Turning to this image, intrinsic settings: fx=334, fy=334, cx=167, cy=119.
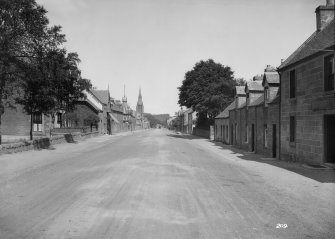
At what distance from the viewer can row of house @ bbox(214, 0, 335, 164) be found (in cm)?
1598

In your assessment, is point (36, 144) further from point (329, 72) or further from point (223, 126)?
point (223, 126)

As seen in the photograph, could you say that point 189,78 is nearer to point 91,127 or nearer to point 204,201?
point 91,127

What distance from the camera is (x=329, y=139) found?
15.9 meters

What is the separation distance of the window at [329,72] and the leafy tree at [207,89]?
111 ft

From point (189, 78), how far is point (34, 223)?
56.6m

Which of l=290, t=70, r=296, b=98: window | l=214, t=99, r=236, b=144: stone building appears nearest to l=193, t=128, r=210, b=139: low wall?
l=214, t=99, r=236, b=144: stone building

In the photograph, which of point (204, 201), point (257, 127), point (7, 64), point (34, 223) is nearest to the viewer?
point (34, 223)

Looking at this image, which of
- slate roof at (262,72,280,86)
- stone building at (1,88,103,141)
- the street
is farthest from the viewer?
stone building at (1,88,103,141)

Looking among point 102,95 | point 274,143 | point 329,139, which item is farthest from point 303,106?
point 102,95

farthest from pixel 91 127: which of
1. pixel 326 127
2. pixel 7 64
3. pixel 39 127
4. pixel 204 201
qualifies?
pixel 204 201

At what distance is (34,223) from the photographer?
22.6 feet

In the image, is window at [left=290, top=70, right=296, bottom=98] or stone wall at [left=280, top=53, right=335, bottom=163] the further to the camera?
window at [left=290, top=70, right=296, bottom=98]

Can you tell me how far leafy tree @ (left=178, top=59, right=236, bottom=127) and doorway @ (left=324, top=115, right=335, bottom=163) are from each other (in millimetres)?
34137

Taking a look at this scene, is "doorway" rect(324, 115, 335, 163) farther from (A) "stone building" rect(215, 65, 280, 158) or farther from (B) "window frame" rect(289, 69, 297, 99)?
(A) "stone building" rect(215, 65, 280, 158)
